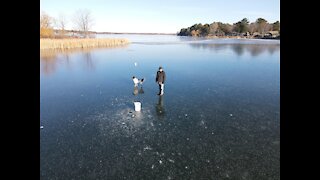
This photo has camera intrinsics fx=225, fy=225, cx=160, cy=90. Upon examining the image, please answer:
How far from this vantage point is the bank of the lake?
1711 inches

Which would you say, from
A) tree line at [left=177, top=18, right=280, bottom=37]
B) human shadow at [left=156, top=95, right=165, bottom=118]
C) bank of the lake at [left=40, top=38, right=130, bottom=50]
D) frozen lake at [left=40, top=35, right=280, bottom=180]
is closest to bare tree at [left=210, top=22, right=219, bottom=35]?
tree line at [left=177, top=18, right=280, bottom=37]

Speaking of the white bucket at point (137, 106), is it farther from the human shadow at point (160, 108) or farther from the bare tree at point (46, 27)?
the bare tree at point (46, 27)

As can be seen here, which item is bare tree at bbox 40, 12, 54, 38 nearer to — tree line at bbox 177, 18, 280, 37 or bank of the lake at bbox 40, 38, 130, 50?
bank of the lake at bbox 40, 38, 130, 50

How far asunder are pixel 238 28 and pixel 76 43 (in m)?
109

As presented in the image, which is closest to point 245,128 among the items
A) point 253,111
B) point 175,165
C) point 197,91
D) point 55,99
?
point 253,111

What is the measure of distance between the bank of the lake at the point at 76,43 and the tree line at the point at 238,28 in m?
89.2

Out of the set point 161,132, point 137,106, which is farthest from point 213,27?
point 161,132

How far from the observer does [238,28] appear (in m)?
132

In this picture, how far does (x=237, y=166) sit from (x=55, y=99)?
1065cm

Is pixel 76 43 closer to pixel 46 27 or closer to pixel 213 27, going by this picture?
pixel 46 27

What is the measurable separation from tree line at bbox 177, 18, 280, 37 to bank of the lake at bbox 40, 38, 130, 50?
8918 cm

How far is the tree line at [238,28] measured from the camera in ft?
410

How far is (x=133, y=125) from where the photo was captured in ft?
29.4
